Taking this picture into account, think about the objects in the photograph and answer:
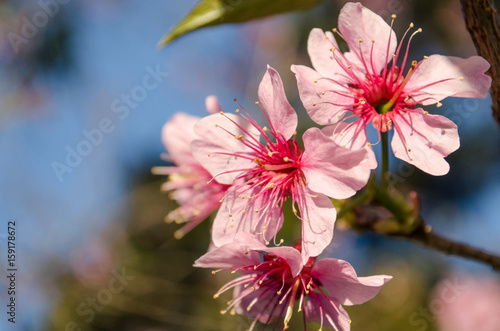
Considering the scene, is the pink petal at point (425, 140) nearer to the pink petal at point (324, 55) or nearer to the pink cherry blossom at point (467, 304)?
the pink petal at point (324, 55)

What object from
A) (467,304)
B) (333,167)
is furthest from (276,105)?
(467,304)

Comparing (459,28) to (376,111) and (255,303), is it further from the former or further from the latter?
(255,303)

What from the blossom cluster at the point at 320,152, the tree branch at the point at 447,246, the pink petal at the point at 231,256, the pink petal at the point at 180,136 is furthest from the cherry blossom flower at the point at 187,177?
the tree branch at the point at 447,246

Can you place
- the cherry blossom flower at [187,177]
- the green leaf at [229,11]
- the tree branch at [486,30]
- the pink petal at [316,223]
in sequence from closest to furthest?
the tree branch at [486,30], the pink petal at [316,223], the green leaf at [229,11], the cherry blossom flower at [187,177]

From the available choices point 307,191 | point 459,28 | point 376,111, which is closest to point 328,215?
point 307,191

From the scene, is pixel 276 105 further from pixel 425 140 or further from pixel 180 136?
pixel 180 136

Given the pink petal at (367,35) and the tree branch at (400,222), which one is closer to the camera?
the pink petal at (367,35)

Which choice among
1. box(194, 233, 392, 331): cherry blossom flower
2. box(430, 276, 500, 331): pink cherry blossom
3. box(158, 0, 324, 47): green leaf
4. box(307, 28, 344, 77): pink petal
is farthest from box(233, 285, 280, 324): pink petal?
box(430, 276, 500, 331): pink cherry blossom

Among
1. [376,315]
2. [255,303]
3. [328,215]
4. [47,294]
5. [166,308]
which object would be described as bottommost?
[376,315]
